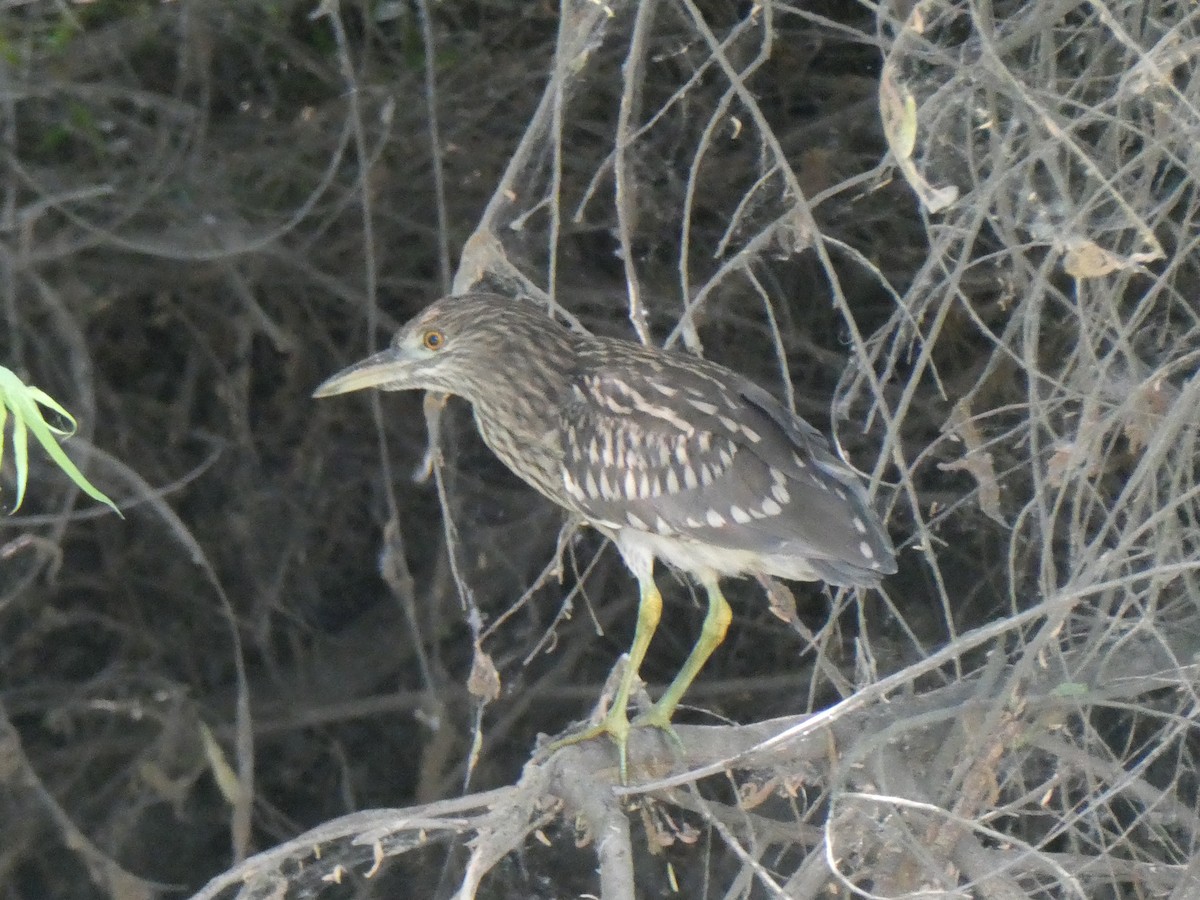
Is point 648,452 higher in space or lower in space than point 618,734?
higher

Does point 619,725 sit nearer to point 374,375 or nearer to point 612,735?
point 612,735

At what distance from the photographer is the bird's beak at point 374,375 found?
125 inches

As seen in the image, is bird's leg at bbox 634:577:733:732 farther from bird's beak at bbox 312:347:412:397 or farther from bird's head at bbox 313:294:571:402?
bird's beak at bbox 312:347:412:397

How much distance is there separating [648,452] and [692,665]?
1.32 ft

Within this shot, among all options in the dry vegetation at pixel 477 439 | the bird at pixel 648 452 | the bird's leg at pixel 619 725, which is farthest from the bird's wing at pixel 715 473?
the bird's leg at pixel 619 725

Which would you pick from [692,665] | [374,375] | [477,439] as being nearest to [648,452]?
[692,665]

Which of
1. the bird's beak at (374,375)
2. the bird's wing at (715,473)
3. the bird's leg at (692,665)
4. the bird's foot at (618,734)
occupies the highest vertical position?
the bird's beak at (374,375)

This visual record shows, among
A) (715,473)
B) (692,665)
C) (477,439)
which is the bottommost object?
(477,439)

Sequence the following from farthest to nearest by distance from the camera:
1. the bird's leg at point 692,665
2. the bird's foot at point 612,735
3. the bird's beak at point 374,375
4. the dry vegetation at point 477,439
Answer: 1. the bird's beak at point 374,375
2. the bird's leg at point 692,665
3. the bird's foot at point 612,735
4. the dry vegetation at point 477,439

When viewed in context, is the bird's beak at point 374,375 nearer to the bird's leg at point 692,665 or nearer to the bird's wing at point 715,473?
the bird's wing at point 715,473

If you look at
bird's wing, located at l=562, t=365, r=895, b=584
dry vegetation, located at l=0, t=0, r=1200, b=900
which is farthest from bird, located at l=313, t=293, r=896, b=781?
dry vegetation, located at l=0, t=0, r=1200, b=900

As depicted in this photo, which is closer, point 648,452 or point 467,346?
point 648,452

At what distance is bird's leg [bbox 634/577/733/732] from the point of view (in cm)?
294

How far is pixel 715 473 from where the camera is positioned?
2996 mm
